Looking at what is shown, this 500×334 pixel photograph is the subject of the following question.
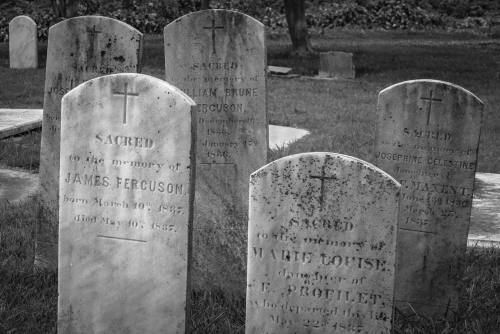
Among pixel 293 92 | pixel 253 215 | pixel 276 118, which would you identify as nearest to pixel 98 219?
pixel 253 215

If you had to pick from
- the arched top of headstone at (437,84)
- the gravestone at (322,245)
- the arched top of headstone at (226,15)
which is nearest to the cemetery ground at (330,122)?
the gravestone at (322,245)

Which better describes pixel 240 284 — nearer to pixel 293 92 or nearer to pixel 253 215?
pixel 253 215

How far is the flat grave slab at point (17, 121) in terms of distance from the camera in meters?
9.24

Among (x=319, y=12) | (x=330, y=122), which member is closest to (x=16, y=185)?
(x=330, y=122)

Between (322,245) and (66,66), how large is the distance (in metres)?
2.39

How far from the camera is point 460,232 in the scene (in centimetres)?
470

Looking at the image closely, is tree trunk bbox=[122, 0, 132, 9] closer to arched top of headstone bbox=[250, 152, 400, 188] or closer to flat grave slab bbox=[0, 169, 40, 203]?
flat grave slab bbox=[0, 169, 40, 203]

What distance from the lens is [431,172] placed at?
470 cm

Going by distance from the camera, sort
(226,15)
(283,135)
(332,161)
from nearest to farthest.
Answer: (332,161)
(226,15)
(283,135)

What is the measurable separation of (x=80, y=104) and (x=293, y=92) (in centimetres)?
985

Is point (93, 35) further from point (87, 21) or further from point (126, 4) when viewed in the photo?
point (126, 4)

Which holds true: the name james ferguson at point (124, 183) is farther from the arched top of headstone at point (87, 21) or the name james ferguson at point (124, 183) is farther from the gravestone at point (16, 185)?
the gravestone at point (16, 185)

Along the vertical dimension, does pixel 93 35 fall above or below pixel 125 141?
above

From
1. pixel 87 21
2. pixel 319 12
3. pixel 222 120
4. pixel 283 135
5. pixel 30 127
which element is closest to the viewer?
pixel 87 21
